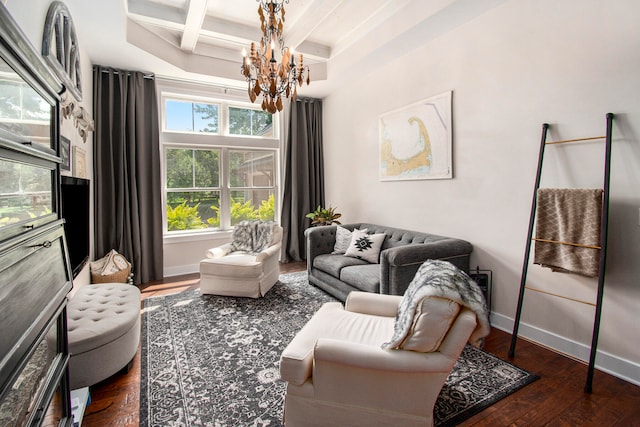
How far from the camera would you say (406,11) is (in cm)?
317

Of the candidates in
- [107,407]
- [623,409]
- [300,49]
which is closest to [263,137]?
[300,49]

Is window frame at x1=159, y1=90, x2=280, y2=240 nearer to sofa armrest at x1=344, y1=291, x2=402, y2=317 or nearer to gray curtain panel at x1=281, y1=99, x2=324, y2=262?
gray curtain panel at x1=281, y1=99, x2=324, y2=262

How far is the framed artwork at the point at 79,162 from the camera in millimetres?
3090

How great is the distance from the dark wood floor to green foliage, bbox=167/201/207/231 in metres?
2.65

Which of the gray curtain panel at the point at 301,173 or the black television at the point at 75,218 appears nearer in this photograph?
the black television at the point at 75,218

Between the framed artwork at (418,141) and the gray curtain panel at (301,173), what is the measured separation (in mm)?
1608

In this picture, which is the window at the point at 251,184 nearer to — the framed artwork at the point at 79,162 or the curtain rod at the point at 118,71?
the curtain rod at the point at 118,71

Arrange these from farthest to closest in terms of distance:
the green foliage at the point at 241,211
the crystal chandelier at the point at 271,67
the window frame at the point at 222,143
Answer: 1. the green foliage at the point at 241,211
2. the window frame at the point at 222,143
3. the crystal chandelier at the point at 271,67

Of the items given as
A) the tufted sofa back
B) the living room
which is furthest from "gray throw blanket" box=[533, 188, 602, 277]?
the tufted sofa back

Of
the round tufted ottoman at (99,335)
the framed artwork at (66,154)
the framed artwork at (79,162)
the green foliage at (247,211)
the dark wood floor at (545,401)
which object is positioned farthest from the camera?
the green foliage at (247,211)

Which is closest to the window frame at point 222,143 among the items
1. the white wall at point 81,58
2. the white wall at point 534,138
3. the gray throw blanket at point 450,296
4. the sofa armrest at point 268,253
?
the white wall at point 81,58

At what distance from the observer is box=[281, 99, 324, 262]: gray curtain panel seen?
537cm

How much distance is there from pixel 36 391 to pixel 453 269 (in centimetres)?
177

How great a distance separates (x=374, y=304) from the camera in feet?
7.35
